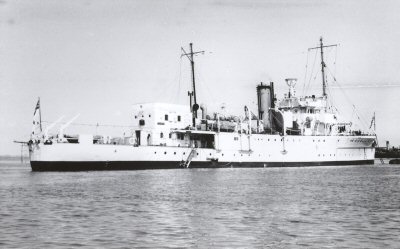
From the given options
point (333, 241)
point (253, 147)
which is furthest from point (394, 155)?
point (333, 241)

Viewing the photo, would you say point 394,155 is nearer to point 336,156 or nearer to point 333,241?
point 336,156

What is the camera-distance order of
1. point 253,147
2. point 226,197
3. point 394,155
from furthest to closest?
point 394,155 → point 253,147 → point 226,197

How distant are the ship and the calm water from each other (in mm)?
19394

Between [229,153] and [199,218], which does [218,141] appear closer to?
[229,153]

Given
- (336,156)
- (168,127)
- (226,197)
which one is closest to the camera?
(226,197)

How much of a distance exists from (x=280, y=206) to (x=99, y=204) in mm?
7978

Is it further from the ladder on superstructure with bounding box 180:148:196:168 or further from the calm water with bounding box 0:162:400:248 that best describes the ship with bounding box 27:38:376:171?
the calm water with bounding box 0:162:400:248

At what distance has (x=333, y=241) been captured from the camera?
→ 14.1 metres

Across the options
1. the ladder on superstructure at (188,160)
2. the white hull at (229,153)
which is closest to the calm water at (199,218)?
the white hull at (229,153)

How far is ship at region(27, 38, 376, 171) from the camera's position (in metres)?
48.6

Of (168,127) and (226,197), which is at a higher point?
Answer: (168,127)

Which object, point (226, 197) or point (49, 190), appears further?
point (49, 190)

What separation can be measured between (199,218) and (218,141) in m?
39.1

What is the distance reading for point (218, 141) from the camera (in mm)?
57375
